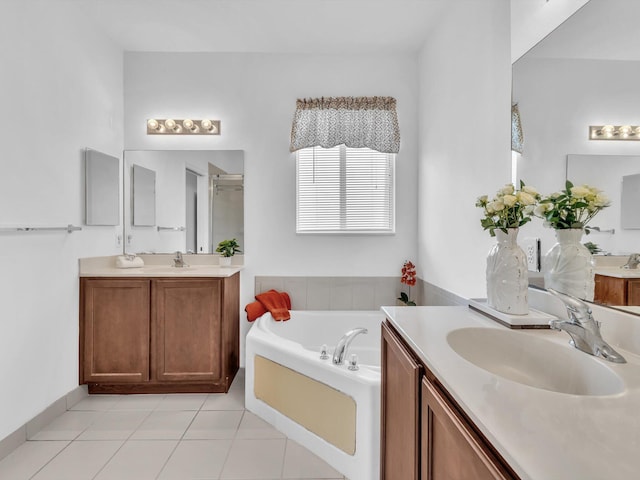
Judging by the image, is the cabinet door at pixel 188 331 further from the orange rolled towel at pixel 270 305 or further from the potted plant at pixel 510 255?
the potted plant at pixel 510 255

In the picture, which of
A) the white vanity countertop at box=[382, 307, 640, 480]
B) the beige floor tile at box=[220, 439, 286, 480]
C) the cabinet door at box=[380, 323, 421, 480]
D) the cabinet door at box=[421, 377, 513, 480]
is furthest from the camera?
the beige floor tile at box=[220, 439, 286, 480]

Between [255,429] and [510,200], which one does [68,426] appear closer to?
[255,429]

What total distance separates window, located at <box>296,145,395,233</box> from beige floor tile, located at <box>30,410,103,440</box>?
200cm

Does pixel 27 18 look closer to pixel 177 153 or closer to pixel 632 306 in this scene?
pixel 177 153

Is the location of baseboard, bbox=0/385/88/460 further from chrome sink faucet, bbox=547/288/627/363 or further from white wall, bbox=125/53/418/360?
chrome sink faucet, bbox=547/288/627/363

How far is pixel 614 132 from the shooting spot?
1.06 metres

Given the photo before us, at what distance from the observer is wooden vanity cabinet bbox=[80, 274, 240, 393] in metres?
2.49

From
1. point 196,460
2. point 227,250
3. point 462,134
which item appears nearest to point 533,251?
point 462,134

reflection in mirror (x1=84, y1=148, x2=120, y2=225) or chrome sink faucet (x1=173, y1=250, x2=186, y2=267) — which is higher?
reflection in mirror (x1=84, y1=148, x2=120, y2=225)

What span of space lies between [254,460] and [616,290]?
70.6 inches

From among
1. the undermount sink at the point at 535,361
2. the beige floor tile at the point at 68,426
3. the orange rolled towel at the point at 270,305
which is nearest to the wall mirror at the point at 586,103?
the undermount sink at the point at 535,361

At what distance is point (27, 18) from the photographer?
1.98 metres

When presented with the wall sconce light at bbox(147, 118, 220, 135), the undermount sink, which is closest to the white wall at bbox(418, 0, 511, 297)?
the undermount sink

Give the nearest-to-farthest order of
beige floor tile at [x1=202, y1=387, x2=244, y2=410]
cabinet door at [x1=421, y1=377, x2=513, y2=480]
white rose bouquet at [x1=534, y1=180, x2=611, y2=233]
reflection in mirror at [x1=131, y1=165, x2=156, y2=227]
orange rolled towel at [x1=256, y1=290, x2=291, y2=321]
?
cabinet door at [x1=421, y1=377, x2=513, y2=480] → white rose bouquet at [x1=534, y1=180, x2=611, y2=233] → beige floor tile at [x1=202, y1=387, x2=244, y2=410] → orange rolled towel at [x1=256, y1=290, x2=291, y2=321] → reflection in mirror at [x1=131, y1=165, x2=156, y2=227]
